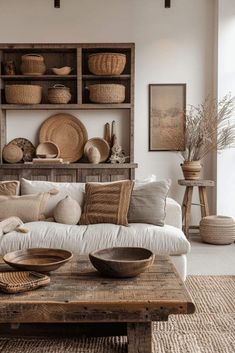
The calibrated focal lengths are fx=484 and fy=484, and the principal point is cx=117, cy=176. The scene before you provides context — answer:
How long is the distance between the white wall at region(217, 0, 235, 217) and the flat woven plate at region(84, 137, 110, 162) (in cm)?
144

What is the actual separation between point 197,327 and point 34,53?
14.6ft

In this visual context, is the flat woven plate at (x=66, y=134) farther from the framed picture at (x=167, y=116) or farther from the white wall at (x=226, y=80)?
the white wall at (x=226, y=80)

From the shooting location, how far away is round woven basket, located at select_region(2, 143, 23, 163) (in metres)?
6.10

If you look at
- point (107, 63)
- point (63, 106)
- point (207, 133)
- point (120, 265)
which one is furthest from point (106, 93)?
point (120, 265)

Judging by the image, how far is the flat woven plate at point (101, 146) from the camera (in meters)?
6.29

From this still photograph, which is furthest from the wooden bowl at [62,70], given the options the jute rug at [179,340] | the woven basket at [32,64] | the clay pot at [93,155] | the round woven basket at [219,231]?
the jute rug at [179,340]

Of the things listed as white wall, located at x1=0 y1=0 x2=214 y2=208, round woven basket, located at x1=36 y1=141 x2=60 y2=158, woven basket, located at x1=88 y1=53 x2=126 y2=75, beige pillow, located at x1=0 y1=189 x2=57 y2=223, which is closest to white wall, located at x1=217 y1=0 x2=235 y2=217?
white wall, located at x1=0 y1=0 x2=214 y2=208

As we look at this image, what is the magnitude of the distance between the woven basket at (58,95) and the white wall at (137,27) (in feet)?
2.34

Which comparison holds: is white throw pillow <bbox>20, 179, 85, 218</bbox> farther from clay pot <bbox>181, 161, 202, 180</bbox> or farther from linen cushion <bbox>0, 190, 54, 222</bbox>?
clay pot <bbox>181, 161, 202, 180</bbox>

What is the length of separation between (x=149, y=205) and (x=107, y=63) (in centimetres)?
250

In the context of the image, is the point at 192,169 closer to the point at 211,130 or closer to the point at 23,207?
the point at 211,130

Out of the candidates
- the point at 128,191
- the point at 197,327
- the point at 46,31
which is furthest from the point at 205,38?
the point at 197,327

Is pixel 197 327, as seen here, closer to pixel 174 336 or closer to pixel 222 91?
pixel 174 336

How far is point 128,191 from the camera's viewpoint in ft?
13.3
